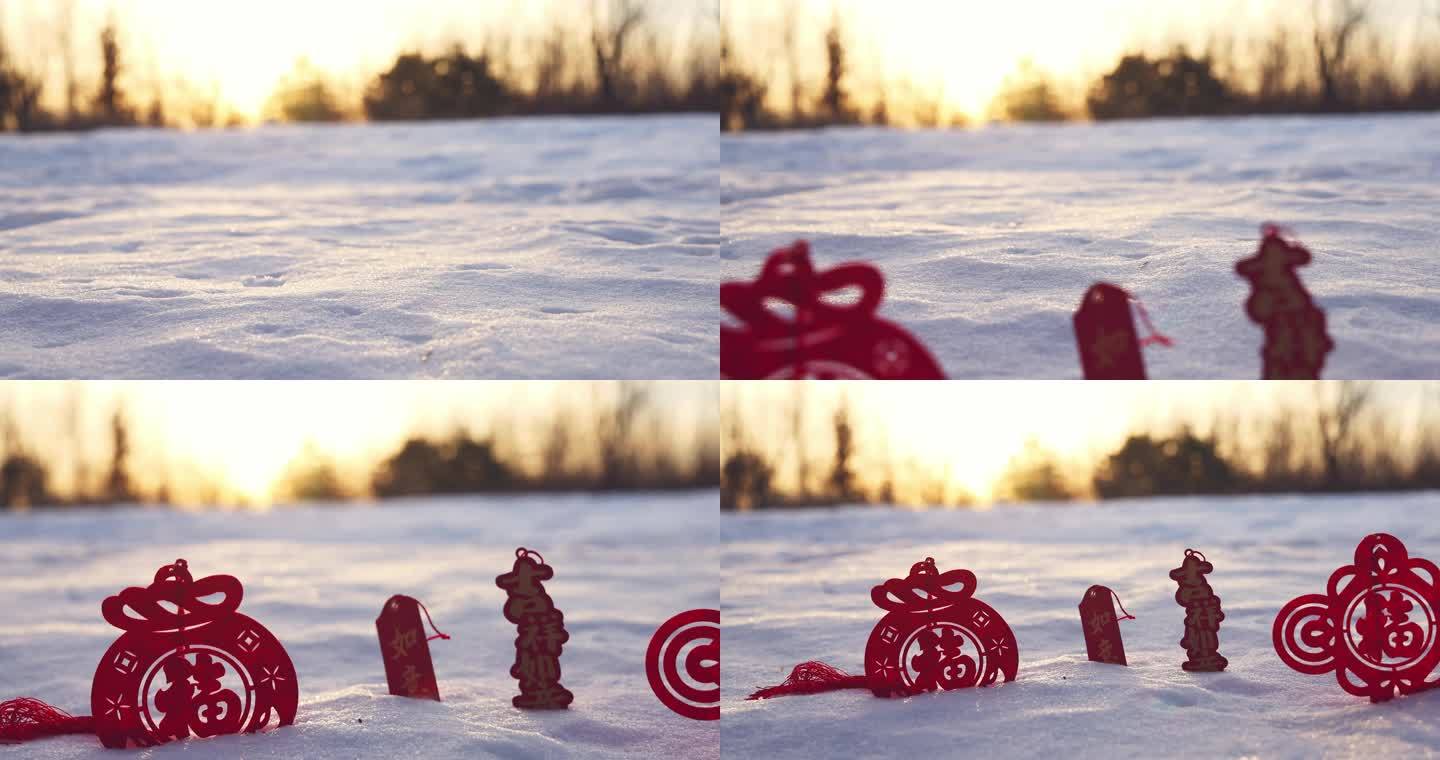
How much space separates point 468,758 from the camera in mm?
2604

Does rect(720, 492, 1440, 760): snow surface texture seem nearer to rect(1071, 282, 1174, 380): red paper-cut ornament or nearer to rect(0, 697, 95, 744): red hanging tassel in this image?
rect(1071, 282, 1174, 380): red paper-cut ornament

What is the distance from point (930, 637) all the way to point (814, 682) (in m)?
0.32

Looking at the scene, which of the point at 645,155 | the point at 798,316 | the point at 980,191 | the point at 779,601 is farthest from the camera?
the point at 645,155

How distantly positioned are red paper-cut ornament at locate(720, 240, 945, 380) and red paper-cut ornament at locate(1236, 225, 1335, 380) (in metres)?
0.78

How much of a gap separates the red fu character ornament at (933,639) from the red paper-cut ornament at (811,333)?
606 millimetres

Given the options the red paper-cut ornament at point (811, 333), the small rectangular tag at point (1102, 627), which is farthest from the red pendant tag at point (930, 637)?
the red paper-cut ornament at point (811, 333)

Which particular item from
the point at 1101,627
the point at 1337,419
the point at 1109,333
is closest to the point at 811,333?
the point at 1109,333

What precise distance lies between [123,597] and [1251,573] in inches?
143

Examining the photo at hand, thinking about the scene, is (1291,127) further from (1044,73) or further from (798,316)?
(798,316)

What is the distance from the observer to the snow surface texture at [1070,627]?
8.64 ft

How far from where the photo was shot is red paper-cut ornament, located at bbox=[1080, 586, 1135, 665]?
3068 millimetres

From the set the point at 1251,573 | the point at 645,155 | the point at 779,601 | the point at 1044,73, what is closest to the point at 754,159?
the point at 645,155

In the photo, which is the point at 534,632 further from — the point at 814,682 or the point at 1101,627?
the point at 1101,627

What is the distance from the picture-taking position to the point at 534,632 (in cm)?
291
